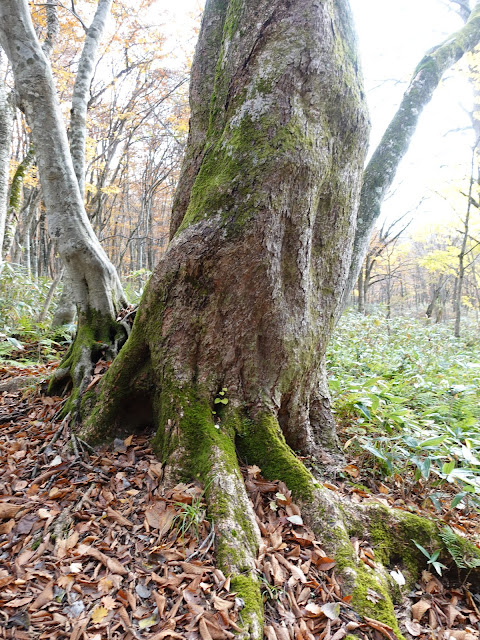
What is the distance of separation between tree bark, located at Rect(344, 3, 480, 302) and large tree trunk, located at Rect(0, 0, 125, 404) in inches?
116

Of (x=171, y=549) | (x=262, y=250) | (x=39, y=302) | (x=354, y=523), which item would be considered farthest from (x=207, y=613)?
(x=39, y=302)

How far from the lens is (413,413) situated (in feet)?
12.8

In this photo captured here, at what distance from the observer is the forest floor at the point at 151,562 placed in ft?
5.61

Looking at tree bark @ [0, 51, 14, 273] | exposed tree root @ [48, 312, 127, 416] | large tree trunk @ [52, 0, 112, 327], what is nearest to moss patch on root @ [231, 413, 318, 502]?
exposed tree root @ [48, 312, 127, 416]

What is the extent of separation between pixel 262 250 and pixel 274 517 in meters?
1.86

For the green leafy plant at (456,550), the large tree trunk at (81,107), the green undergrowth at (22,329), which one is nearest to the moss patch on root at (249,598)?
the green leafy plant at (456,550)

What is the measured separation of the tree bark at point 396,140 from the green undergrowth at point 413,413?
1324 millimetres

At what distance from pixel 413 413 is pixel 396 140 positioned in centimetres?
333

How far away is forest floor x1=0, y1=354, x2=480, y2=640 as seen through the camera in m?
1.71

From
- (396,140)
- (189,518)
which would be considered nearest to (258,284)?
(189,518)

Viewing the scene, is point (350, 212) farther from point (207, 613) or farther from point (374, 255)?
point (374, 255)

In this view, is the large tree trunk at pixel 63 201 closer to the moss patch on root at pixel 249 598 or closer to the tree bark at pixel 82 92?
the tree bark at pixel 82 92

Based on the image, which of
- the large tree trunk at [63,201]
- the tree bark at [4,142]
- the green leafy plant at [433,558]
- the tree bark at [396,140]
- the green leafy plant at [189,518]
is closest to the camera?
the green leafy plant at [189,518]

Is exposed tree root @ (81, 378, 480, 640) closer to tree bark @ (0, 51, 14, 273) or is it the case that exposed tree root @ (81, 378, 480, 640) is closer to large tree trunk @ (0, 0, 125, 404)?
large tree trunk @ (0, 0, 125, 404)
